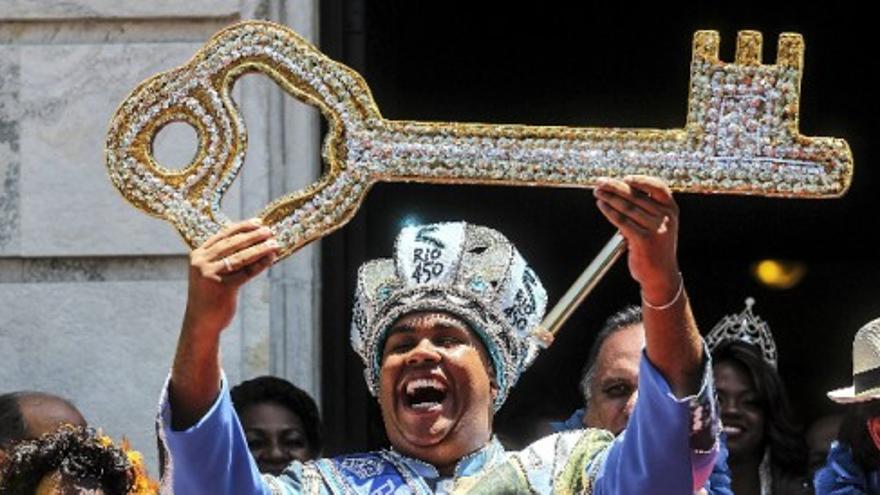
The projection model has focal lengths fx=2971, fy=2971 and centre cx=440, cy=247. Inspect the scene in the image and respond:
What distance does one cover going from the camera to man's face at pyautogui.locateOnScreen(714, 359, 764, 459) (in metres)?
6.88

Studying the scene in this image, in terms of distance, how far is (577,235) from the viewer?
9602 millimetres

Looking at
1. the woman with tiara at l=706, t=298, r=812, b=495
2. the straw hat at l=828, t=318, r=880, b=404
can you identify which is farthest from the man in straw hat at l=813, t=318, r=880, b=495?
the woman with tiara at l=706, t=298, r=812, b=495

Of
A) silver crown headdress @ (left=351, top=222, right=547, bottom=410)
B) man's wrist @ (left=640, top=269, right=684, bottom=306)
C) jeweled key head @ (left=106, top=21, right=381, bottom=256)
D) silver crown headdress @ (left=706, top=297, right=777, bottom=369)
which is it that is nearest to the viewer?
man's wrist @ (left=640, top=269, right=684, bottom=306)

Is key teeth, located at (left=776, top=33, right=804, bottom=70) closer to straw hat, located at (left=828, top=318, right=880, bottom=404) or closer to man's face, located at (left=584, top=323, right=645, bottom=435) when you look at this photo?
straw hat, located at (left=828, top=318, right=880, bottom=404)

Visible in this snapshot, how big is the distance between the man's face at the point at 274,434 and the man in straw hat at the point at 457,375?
1.18m

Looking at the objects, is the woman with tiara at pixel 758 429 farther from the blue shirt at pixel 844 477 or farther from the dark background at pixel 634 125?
the dark background at pixel 634 125

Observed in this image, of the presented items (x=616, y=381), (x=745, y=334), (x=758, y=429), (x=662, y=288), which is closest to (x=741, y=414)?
(x=758, y=429)

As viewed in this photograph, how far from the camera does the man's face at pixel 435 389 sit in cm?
524

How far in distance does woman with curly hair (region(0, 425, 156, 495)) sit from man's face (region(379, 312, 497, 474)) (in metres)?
0.68

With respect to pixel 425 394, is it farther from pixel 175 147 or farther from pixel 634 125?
pixel 634 125

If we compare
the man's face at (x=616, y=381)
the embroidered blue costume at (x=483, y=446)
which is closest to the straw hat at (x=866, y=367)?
the embroidered blue costume at (x=483, y=446)

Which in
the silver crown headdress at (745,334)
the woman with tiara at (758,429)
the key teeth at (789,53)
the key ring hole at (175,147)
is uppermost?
the key teeth at (789,53)

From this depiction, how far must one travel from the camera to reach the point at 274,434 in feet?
21.9

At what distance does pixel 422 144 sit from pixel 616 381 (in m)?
1.46
